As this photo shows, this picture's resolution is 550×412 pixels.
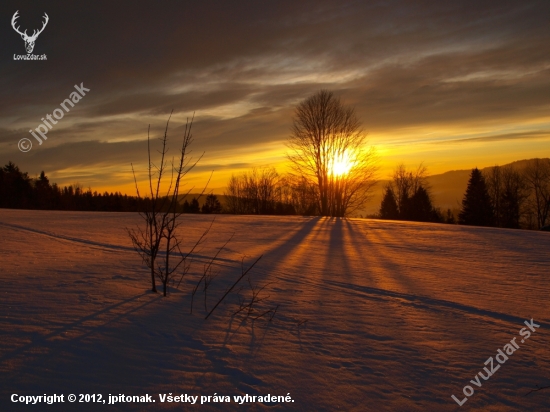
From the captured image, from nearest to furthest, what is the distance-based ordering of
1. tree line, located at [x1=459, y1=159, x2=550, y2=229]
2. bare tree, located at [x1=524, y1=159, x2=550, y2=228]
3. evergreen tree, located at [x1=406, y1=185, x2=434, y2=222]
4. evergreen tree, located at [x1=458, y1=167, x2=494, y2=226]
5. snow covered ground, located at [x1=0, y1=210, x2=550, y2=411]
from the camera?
snow covered ground, located at [x1=0, y1=210, x2=550, y2=411], evergreen tree, located at [x1=458, y1=167, x2=494, y2=226], tree line, located at [x1=459, y1=159, x2=550, y2=229], bare tree, located at [x1=524, y1=159, x2=550, y2=228], evergreen tree, located at [x1=406, y1=185, x2=434, y2=222]

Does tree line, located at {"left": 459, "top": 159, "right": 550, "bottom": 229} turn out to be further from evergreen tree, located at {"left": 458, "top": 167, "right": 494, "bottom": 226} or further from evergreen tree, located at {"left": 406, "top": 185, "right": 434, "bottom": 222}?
evergreen tree, located at {"left": 406, "top": 185, "right": 434, "bottom": 222}

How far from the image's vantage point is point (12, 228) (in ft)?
49.4

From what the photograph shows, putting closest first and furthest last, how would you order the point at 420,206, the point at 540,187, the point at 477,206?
the point at 477,206, the point at 540,187, the point at 420,206

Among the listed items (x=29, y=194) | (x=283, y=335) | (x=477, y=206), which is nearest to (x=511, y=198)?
(x=477, y=206)

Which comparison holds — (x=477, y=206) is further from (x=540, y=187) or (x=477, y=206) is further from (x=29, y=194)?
(x=29, y=194)

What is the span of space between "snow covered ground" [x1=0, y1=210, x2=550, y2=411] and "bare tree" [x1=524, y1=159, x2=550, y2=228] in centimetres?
4814

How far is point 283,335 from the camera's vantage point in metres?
5.46

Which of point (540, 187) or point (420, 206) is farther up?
point (540, 187)

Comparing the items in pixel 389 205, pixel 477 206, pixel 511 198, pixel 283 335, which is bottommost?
pixel 283 335

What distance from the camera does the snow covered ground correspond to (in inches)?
156

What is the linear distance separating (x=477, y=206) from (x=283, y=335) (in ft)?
164

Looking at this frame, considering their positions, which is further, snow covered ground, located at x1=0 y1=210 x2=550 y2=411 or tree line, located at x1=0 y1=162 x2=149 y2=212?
tree line, located at x1=0 y1=162 x2=149 y2=212

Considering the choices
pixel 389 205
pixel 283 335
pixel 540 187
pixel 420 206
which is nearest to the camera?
pixel 283 335

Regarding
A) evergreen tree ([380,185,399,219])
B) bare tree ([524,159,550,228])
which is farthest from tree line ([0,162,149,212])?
bare tree ([524,159,550,228])
